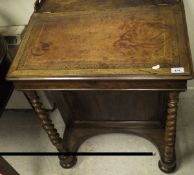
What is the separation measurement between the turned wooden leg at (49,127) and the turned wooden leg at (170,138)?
1.46 feet

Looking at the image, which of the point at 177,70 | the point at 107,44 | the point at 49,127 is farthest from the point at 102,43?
the point at 49,127

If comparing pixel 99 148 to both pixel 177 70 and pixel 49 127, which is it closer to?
pixel 49 127

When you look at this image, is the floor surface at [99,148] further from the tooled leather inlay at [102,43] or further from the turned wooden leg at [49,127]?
the tooled leather inlay at [102,43]

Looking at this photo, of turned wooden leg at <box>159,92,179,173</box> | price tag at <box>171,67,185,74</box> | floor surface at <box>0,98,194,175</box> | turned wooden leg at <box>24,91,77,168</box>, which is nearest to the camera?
price tag at <box>171,67,185,74</box>

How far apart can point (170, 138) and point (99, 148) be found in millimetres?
463

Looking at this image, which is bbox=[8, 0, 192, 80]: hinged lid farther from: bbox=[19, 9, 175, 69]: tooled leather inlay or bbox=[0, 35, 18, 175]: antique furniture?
bbox=[0, 35, 18, 175]: antique furniture

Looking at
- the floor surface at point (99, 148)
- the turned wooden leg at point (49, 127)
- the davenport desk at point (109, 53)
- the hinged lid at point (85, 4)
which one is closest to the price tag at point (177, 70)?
the davenport desk at point (109, 53)

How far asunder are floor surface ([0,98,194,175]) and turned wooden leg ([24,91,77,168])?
0.15 ft

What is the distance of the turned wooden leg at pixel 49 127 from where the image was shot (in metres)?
1.02

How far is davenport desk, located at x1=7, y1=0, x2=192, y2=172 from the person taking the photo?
0.85 metres

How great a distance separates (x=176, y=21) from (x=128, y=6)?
0.21 m

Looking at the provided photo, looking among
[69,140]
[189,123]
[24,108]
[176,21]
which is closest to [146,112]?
[189,123]

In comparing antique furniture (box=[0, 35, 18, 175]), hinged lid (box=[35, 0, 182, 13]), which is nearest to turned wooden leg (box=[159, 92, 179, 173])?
hinged lid (box=[35, 0, 182, 13])

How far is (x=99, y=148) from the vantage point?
145 centimetres
